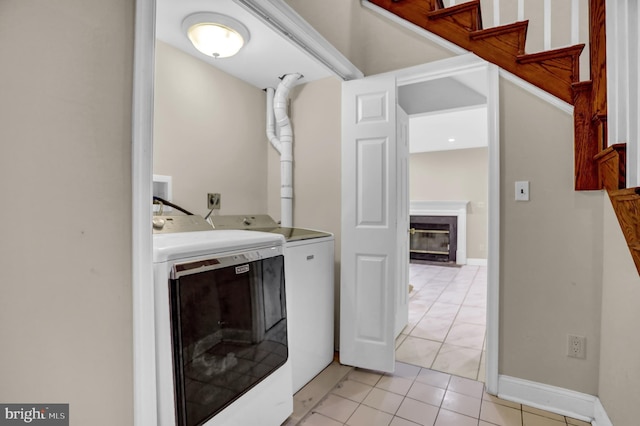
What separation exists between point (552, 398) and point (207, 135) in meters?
2.85

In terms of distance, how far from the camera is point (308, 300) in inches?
79.7

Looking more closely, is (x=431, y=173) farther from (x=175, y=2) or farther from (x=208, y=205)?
(x=175, y=2)

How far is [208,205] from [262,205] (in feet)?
1.93

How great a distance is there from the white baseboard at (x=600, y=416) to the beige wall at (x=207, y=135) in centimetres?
261

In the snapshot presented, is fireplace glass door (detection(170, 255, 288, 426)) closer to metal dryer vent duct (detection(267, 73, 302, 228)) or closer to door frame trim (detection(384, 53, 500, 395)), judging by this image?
metal dryer vent duct (detection(267, 73, 302, 228))

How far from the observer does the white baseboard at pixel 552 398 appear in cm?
171

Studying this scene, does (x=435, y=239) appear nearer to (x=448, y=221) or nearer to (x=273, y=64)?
(x=448, y=221)

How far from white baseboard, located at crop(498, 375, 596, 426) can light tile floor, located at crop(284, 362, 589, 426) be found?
39 millimetres

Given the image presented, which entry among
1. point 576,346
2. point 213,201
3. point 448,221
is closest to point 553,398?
point 576,346

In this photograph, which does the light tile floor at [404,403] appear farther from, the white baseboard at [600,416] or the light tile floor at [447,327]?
the light tile floor at [447,327]

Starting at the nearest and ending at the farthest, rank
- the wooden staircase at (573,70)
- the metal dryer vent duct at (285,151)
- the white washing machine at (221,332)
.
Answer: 1. the white washing machine at (221,332)
2. the wooden staircase at (573,70)
3. the metal dryer vent duct at (285,151)

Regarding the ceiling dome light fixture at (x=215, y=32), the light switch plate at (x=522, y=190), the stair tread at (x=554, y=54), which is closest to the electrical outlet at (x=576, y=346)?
the light switch plate at (x=522, y=190)

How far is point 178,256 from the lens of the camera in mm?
1133

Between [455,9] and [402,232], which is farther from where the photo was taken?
[402,232]
